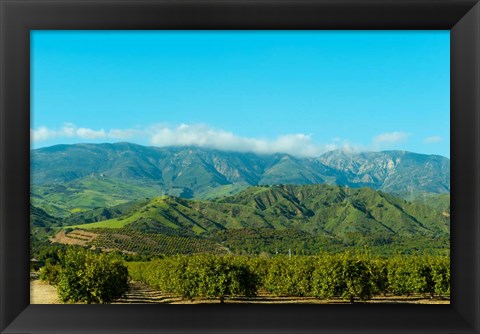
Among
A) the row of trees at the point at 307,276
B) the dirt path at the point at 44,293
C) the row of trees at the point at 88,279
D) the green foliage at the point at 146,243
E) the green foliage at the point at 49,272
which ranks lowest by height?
the green foliage at the point at 146,243

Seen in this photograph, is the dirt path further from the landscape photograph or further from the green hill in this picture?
the green hill

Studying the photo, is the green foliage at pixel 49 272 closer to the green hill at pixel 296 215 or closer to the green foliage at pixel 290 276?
the green foliage at pixel 290 276

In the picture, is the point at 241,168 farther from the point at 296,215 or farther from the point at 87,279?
the point at 87,279

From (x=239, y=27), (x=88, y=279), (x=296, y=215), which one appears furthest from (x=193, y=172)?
(x=239, y=27)

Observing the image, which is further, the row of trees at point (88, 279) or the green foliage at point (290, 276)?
the green foliage at point (290, 276)

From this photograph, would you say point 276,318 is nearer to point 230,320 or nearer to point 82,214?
point 230,320

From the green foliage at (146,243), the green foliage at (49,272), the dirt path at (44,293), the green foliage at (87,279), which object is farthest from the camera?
the green foliage at (146,243)

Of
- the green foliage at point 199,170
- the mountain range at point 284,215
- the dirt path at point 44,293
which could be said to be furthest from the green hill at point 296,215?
the dirt path at point 44,293
